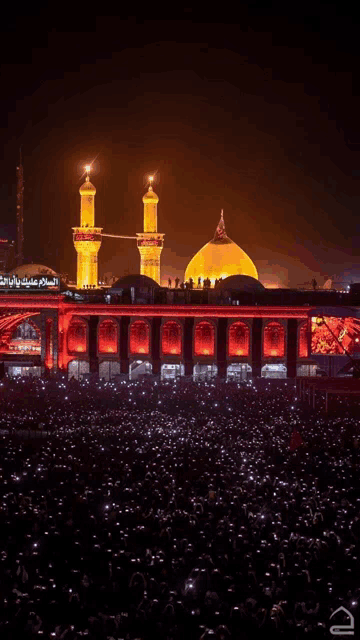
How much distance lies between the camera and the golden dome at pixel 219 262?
230 ft

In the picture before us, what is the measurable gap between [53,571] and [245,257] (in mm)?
56126

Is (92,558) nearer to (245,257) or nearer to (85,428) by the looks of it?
(85,428)

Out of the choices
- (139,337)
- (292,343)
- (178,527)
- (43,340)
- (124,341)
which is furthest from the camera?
(139,337)

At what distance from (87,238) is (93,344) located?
11529 millimetres

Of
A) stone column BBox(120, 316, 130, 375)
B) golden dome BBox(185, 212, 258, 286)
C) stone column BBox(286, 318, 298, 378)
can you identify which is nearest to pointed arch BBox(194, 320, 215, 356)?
stone column BBox(120, 316, 130, 375)

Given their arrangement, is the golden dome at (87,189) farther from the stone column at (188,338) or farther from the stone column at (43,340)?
the stone column at (188,338)

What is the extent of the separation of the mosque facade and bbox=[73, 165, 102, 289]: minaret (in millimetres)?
8400

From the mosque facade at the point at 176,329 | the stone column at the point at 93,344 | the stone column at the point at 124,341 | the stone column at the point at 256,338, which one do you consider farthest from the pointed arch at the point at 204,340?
the stone column at the point at 93,344

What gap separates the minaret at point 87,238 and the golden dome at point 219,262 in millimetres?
7522

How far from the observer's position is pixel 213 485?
2272cm

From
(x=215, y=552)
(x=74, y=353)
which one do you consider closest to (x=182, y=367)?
(x=74, y=353)

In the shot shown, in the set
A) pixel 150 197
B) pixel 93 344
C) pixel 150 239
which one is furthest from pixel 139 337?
pixel 150 197

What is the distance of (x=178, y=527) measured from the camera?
1952 centimetres

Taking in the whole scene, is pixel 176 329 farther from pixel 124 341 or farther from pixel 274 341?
pixel 274 341
